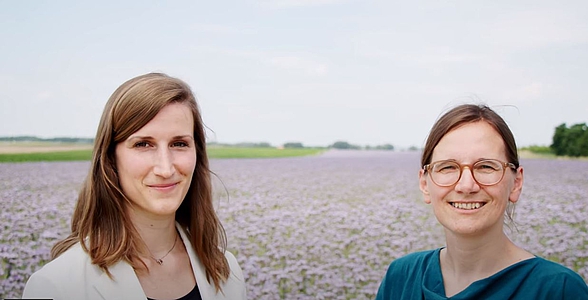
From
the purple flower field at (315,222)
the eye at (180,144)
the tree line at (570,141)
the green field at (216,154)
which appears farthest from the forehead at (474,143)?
the tree line at (570,141)

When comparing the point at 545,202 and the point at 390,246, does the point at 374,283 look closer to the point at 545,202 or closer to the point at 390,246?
the point at 390,246

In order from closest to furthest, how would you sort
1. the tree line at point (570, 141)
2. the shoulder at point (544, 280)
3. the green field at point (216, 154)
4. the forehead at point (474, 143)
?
1. the shoulder at point (544, 280)
2. the forehead at point (474, 143)
3. the green field at point (216, 154)
4. the tree line at point (570, 141)

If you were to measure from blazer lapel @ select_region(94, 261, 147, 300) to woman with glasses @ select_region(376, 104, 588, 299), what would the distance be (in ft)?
2.31

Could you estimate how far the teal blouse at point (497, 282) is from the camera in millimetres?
1259

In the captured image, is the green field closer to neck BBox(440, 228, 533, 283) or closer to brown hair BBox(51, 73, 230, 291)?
brown hair BBox(51, 73, 230, 291)

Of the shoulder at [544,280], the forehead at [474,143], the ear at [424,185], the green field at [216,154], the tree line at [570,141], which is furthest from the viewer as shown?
the tree line at [570,141]

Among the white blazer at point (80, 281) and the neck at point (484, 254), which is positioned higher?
the neck at point (484, 254)

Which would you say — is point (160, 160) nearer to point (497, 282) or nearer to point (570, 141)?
point (497, 282)

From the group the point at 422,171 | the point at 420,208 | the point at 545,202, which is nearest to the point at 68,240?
the point at 422,171

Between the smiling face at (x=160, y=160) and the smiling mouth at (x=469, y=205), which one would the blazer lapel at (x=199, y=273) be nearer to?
the smiling face at (x=160, y=160)

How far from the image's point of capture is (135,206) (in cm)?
149

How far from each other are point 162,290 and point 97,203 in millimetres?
273

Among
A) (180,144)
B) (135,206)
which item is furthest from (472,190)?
(135,206)

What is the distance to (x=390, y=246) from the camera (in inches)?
149
